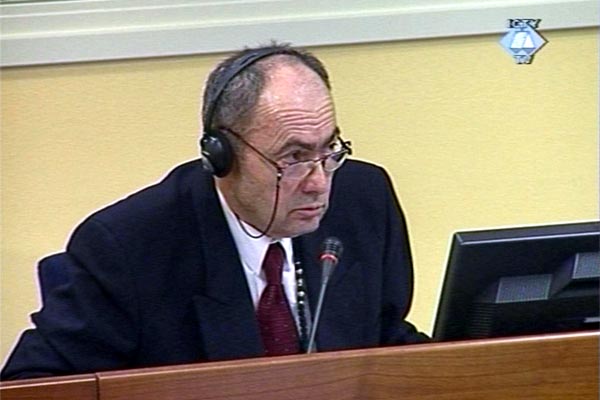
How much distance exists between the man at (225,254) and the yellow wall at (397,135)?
0.68 m

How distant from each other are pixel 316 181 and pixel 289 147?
0.20 feet

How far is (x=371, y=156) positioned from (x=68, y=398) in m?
1.31

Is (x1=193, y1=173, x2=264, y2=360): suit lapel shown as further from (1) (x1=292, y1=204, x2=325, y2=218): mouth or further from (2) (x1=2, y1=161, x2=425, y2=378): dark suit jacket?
(1) (x1=292, y1=204, x2=325, y2=218): mouth

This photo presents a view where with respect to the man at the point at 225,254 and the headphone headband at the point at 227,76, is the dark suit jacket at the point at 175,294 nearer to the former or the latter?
the man at the point at 225,254

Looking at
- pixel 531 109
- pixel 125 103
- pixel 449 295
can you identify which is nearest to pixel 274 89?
pixel 449 295

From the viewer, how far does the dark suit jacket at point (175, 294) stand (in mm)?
1557

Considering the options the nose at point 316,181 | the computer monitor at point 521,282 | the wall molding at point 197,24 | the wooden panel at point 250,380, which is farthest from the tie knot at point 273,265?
the wall molding at point 197,24

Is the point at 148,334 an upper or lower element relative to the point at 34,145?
lower

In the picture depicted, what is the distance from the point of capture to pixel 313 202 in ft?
5.32

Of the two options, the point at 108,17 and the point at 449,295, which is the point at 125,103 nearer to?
the point at 108,17

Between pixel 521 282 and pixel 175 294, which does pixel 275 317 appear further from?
pixel 521 282

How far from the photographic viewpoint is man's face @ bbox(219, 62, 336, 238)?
1.60 m

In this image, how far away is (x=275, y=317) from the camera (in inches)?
64.5

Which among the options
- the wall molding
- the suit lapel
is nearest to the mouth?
the suit lapel
